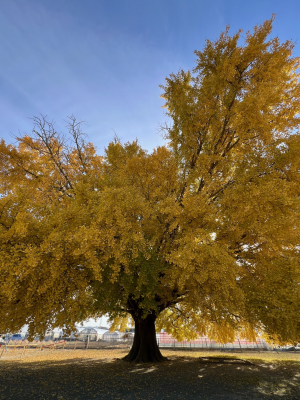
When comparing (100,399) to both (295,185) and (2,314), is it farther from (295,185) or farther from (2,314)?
(295,185)

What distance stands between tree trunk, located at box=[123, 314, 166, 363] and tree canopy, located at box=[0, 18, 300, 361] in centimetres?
35

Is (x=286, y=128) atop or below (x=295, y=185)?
atop

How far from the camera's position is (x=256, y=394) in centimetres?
573

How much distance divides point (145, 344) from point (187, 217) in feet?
26.8

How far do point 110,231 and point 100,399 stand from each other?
12.9ft

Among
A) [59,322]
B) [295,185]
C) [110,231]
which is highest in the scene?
[295,185]

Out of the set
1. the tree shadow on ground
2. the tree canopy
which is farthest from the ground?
the tree canopy

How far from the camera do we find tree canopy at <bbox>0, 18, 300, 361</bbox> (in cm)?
533

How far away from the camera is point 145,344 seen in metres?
10.9

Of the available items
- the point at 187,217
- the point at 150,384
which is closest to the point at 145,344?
the point at 150,384

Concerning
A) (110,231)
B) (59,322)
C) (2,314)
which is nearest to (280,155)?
(110,231)

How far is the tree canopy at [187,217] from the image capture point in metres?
5.33

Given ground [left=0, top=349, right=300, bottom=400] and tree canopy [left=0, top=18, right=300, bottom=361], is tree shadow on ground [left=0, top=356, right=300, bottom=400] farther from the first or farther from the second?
tree canopy [left=0, top=18, right=300, bottom=361]

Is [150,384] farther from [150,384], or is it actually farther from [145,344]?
[145,344]
